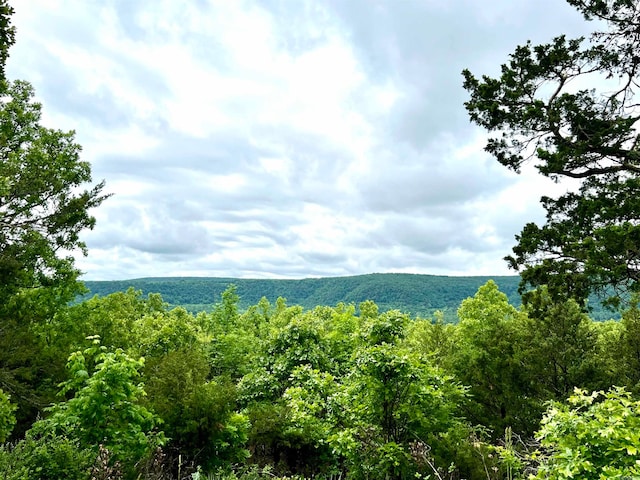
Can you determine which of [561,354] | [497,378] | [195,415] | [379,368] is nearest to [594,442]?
[379,368]

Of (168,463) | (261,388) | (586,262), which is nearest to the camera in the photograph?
(586,262)

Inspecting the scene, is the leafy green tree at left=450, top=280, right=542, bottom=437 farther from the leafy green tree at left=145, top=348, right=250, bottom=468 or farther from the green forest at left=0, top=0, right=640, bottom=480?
the leafy green tree at left=145, top=348, right=250, bottom=468

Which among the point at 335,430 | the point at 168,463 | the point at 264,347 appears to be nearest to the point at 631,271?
the point at 335,430

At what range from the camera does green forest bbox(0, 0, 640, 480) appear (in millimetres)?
7062

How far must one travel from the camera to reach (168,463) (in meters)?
10.8

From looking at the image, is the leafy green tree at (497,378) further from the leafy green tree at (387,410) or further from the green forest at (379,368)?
the leafy green tree at (387,410)

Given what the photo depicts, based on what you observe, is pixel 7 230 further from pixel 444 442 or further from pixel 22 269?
pixel 444 442

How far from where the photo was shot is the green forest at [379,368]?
706 cm

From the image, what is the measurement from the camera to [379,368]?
10.8 m

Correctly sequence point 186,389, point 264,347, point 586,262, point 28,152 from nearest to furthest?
point 586,262 → point 186,389 → point 28,152 → point 264,347

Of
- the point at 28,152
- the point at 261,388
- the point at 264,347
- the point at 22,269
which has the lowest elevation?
the point at 261,388

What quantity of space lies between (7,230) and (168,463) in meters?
9.51

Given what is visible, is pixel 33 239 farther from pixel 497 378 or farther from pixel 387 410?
pixel 497 378

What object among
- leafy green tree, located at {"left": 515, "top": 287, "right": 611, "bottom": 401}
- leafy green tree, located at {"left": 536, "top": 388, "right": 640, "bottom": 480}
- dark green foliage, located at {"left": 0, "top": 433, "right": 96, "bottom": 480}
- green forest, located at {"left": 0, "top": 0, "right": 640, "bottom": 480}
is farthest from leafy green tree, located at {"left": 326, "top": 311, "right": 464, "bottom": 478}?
leafy green tree, located at {"left": 515, "top": 287, "right": 611, "bottom": 401}
